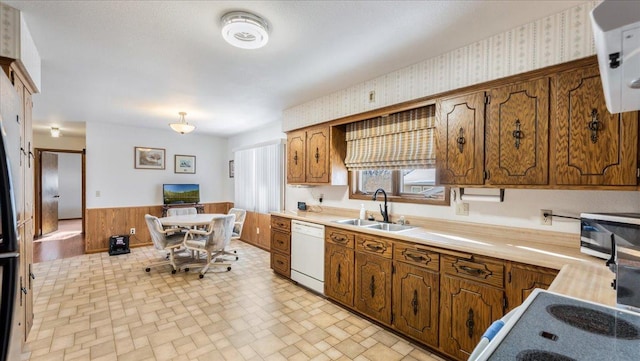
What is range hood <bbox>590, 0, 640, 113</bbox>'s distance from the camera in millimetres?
710

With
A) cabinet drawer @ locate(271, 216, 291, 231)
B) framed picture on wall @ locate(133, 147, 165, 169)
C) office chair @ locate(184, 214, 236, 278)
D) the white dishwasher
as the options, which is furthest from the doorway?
the white dishwasher

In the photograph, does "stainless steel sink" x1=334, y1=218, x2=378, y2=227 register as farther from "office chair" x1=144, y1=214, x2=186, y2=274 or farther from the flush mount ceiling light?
"office chair" x1=144, y1=214, x2=186, y2=274

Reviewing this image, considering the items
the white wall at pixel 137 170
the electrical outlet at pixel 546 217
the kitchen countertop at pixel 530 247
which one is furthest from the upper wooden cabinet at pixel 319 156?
the white wall at pixel 137 170

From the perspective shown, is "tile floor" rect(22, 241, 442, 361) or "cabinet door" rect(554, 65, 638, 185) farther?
"tile floor" rect(22, 241, 442, 361)

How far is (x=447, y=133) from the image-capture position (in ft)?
7.85

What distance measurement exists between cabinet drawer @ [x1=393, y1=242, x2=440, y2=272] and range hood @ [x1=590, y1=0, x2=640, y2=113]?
4.76 ft

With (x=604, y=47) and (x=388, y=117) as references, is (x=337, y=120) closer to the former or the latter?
(x=388, y=117)

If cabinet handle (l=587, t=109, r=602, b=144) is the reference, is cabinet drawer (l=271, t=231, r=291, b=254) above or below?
below

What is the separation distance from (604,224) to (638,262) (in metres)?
0.75

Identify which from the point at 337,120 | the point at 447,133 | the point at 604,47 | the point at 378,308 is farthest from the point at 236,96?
the point at 604,47

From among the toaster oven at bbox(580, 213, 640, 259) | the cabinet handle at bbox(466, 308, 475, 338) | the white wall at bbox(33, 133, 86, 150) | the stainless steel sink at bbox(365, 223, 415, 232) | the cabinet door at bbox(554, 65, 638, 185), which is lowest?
the cabinet handle at bbox(466, 308, 475, 338)

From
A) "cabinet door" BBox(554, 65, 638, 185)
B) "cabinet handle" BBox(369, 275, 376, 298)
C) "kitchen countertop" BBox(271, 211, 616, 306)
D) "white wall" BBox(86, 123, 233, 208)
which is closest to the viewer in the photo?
"kitchen countertop" BBox(271, 211, 616, 306)

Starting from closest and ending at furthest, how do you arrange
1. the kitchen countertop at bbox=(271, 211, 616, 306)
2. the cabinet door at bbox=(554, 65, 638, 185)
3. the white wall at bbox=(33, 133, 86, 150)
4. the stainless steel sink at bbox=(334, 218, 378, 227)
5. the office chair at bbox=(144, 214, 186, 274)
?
the kitchen countertop at bbox=(271, 211, 616, 306) → the cabinet door at bbox=(554, 65, 638, 185) → the stainless steel sink at bbox=(334, 218, 378, 227) → the office chair at bbox=(144, 214, 186, 274) → the white wall at bbox=(33, 133, 86, 150)

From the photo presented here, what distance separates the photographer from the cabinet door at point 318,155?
3588mm
